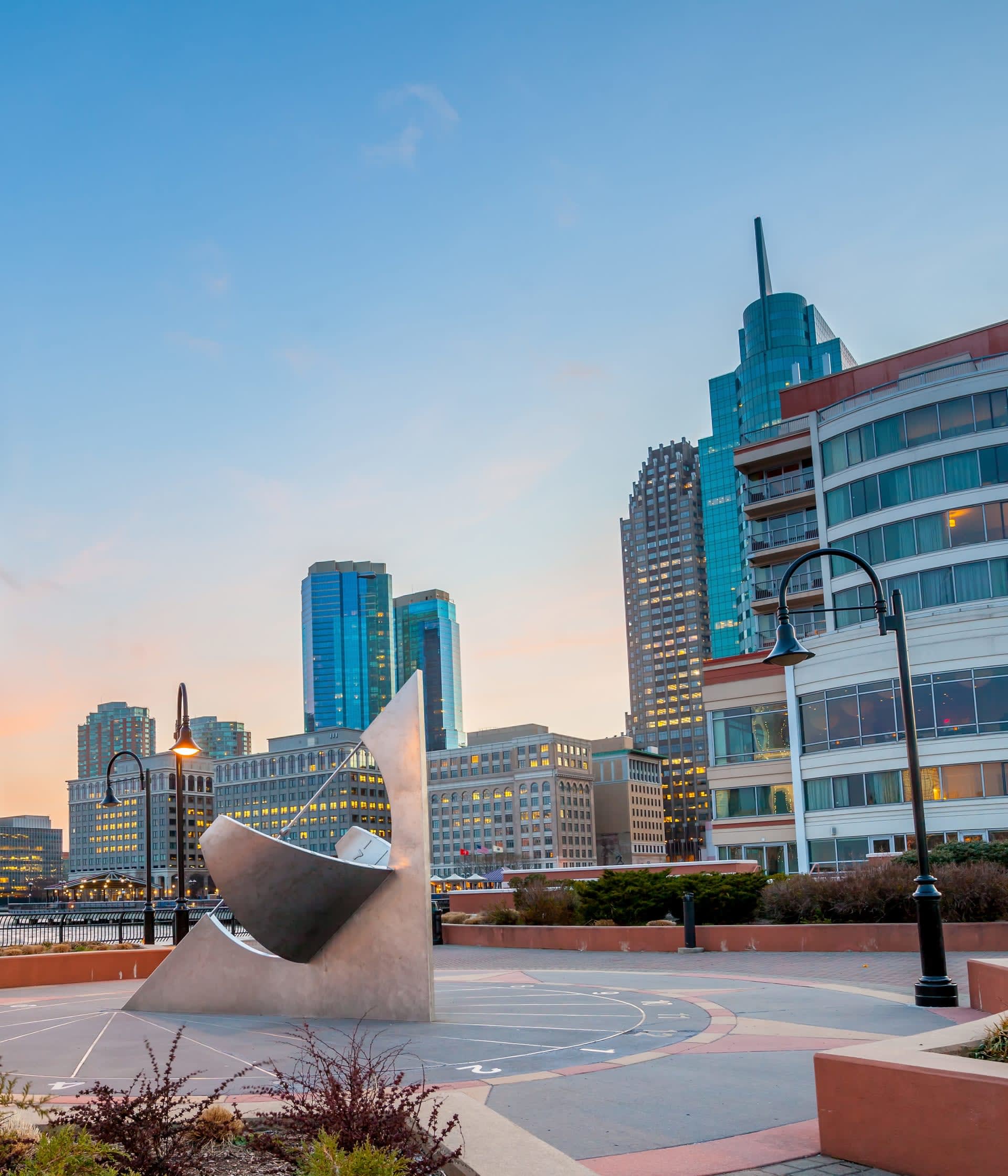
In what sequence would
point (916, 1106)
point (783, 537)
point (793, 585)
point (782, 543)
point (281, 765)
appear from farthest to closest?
point (281, 765)
point (783, 537)
point (782, 543)
point (793, 585)
point (916, 1106)

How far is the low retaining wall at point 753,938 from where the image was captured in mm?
18516

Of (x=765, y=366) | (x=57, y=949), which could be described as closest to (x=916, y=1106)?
(x=57, y=949)

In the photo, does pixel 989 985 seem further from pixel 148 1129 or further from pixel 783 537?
pixel 783 537

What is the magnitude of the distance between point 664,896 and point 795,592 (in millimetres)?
33153

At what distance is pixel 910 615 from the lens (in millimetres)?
42188

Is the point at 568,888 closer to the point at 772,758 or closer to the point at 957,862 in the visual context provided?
the point at 957,862

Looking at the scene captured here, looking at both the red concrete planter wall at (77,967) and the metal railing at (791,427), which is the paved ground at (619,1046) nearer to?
the red concrete planter wall at (77,967)

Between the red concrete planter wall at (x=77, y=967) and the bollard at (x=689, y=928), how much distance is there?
1067cm

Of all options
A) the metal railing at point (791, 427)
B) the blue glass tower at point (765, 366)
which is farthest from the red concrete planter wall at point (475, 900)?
the blue glass tower at point (765, 366)

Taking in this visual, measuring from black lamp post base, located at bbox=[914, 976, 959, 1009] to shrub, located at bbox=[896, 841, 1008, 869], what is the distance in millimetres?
12075

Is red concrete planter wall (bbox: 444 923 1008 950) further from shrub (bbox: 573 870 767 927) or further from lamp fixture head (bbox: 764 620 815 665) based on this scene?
lamp fixture head (bbox: 764 620 815 665)

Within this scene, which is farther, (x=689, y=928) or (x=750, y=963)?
(x=689, y=928)

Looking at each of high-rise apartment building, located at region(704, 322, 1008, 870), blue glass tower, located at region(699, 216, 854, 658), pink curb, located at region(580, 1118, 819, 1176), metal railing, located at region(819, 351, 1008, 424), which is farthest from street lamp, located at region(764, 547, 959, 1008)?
blue glass tower, located at region(699, 216, 854, 658)

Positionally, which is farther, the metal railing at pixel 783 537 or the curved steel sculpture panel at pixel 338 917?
the metal railing at pixel 783 537
